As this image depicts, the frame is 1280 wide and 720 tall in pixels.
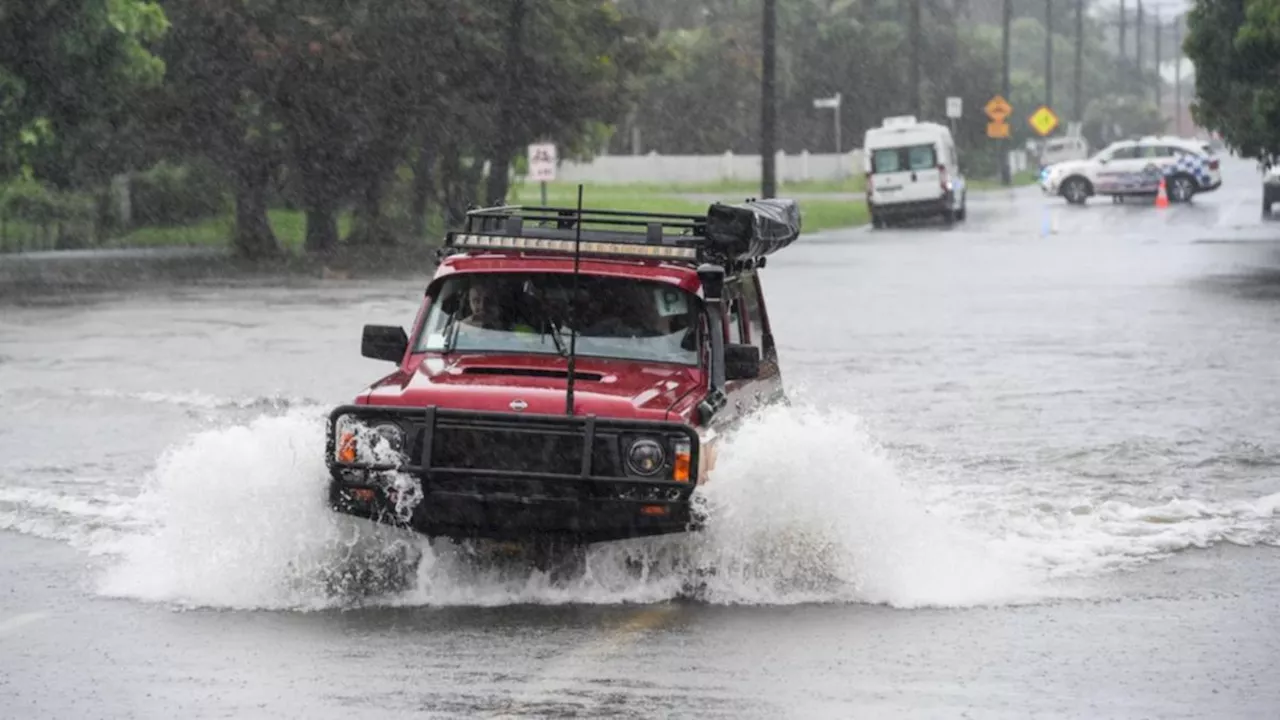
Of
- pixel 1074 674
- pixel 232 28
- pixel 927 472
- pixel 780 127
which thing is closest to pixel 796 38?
pixel 780 127

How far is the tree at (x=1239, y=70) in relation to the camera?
42.2 meters

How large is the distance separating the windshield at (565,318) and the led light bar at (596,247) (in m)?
0.18

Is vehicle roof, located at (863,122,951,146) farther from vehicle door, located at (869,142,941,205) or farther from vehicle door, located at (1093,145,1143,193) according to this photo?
vehicle door, located at (1093,145,1143,193)

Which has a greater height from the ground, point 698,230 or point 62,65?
point 62,65

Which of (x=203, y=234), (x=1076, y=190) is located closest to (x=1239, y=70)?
(x=203, y=234)

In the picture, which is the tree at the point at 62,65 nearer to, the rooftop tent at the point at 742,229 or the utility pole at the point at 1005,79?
the rooftop tent at the point at 742,229

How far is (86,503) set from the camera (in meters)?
14.1

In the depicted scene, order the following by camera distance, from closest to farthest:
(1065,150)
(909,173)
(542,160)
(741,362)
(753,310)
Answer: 1. (741,362)
2. (753,310)
3. (542,160)
4. (909,173)
5. (1065,150)

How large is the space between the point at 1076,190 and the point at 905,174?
458 inches

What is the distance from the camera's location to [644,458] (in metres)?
10.3

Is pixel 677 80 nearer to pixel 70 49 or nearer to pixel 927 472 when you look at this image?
pixel 70 49

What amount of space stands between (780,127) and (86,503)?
285 ft

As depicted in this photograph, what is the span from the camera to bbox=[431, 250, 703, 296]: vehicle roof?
11.5 m

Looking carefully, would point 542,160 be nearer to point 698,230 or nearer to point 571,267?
point 698,230
